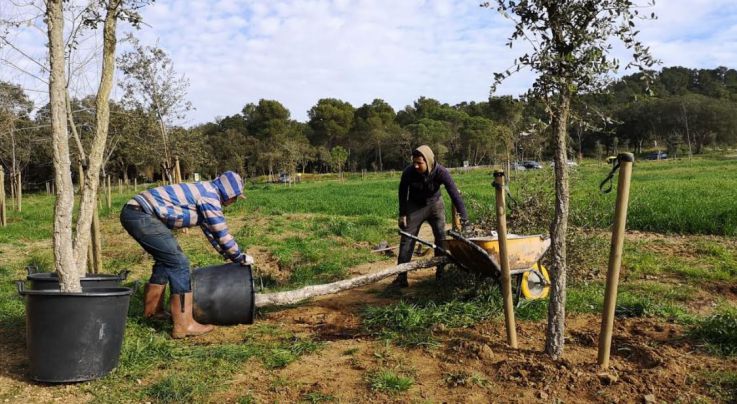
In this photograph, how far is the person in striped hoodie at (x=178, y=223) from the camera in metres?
4.89

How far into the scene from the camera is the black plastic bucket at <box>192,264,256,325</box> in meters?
5.04

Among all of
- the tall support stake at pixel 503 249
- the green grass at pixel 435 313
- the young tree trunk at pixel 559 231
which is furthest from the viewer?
the green grass at pixel 435 313

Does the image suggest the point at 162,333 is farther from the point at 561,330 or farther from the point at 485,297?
the point at 561,330

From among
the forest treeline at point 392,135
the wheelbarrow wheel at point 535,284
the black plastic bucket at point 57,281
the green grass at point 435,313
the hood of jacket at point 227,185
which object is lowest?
the green grass at point 435,313

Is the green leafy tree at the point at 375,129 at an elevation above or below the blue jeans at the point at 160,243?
above

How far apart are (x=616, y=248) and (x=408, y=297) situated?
3.14 m

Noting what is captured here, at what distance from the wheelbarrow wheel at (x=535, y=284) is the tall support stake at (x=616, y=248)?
1.63 metres

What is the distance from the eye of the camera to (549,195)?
6.81m

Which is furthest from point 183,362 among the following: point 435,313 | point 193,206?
point 435,313

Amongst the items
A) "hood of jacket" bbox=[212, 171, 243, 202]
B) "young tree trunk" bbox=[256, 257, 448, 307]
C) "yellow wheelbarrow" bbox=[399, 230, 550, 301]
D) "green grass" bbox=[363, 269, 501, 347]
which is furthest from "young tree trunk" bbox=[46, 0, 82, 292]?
"yellow wheelbarrow" bbox=[399, 230, 550, 301]

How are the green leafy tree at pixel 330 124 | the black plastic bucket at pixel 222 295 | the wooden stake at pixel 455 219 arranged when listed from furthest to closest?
the green leafy tree at pixel 330 124, the wooden stake at pixel 455 219, the black plastic bucket at pixel 222 295

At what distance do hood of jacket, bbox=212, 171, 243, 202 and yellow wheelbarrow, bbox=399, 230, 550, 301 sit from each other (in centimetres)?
166

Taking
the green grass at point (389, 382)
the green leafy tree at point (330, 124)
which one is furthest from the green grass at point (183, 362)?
the green leafy tree at point (330, 124)

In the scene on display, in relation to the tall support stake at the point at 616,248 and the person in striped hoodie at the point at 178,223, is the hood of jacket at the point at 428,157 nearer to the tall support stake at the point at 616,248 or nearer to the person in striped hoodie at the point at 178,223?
the person in striped hoodie at the point at 178,223
